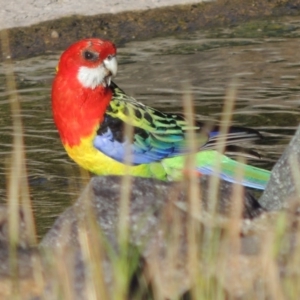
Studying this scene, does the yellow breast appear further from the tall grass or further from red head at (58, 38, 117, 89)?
the tall grass

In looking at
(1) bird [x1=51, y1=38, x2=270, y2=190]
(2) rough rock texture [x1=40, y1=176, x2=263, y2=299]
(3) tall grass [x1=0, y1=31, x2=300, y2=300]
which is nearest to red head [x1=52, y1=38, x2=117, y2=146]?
(1) bird [x1=51, y1=38, x2=270, y2=190]

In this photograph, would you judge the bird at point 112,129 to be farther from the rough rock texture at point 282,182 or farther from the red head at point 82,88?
the rough rock texture at point 282,182

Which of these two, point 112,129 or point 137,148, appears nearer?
point 112,129

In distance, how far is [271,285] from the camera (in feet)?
9.43

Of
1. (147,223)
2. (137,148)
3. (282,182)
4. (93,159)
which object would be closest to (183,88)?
(137,148)

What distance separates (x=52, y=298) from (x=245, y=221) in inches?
31.8

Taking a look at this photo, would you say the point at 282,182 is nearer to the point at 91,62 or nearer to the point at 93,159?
the point at 93,159

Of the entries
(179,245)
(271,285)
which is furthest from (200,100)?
(271,285)

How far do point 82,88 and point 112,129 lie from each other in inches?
9.3

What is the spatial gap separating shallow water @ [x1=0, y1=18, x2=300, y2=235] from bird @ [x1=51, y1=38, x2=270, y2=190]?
21.4 inches

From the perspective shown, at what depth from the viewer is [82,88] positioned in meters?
5.17

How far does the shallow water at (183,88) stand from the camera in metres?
6.20

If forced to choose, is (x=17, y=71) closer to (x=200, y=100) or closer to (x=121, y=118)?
(x=200, y=100)

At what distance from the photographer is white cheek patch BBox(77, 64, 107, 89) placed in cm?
519
